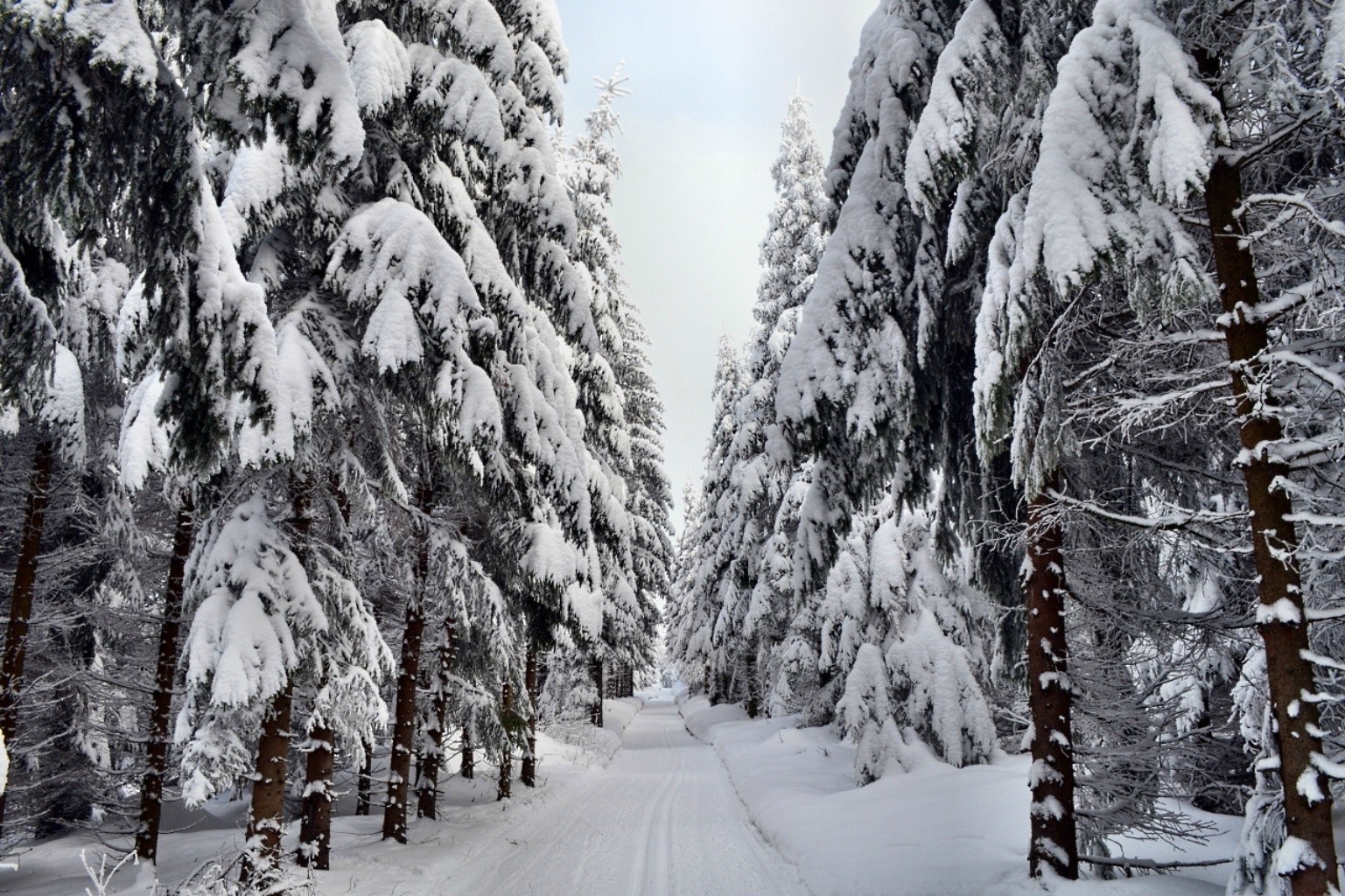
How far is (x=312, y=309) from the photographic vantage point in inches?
304

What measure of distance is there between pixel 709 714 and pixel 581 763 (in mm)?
13623

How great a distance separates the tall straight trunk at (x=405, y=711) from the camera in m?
10.4

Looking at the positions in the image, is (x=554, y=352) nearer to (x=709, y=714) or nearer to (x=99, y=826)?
(x=99, y=826)

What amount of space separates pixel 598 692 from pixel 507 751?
2160cm

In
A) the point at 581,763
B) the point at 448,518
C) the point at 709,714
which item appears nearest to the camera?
the point at 448,518

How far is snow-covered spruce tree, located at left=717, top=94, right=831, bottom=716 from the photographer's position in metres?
20.4

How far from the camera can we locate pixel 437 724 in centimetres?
1182

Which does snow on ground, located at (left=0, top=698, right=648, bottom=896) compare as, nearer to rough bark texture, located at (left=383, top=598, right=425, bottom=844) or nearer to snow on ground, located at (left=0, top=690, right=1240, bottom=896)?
snow on ground, located at (left=0, top=690, right=1240, bottom=896)

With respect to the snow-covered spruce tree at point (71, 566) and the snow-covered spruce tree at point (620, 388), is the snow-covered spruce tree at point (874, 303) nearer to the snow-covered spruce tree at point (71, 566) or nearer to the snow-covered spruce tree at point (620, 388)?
the snow-covered spruce tree at point (620, 388)

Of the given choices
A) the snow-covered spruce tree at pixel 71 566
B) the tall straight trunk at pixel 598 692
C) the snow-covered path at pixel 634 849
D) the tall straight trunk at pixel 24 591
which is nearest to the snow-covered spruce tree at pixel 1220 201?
the snow-covered path at pixel 634 849

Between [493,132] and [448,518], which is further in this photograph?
[448,518]

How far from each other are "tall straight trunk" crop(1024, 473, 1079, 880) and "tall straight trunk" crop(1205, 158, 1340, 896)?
5.61ft

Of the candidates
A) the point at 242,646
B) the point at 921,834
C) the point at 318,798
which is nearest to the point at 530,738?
the point at 318,798

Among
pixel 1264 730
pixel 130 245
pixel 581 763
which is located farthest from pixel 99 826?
pixel 1264 730
